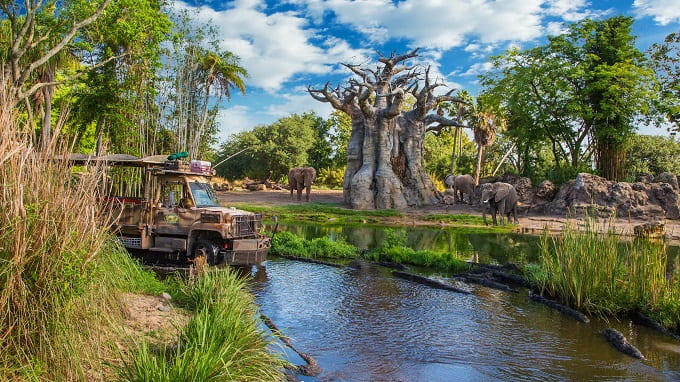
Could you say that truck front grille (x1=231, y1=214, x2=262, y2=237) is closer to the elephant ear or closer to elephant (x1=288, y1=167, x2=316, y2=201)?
the elephant ear

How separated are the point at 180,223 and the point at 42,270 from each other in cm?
783

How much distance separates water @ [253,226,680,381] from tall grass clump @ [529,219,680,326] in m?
0.48

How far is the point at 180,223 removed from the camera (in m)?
11.9

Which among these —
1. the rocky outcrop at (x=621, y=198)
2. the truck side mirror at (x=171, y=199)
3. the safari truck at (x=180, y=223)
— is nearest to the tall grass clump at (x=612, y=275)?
the safari truck at (x=180, y=223)

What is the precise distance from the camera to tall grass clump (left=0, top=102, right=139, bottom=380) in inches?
160

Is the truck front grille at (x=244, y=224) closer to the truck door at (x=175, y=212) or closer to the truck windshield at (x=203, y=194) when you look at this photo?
the truck door at (x=175, y=212)

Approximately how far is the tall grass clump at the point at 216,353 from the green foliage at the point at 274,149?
4281 centimetres

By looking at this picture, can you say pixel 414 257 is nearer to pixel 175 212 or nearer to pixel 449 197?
pixel 175 212

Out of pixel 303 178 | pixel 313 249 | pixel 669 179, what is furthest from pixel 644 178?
pixel 313 249

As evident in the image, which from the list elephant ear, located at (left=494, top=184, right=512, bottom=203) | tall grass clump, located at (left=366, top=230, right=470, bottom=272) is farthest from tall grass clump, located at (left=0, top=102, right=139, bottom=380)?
elephant ear, located at (left=494, top=184, right=512, bottom=203)

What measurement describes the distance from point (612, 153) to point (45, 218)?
34.3m

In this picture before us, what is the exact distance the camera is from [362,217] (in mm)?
29672

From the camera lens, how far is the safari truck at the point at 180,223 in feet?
38.3

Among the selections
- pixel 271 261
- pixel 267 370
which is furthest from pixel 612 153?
pixel 267 370
